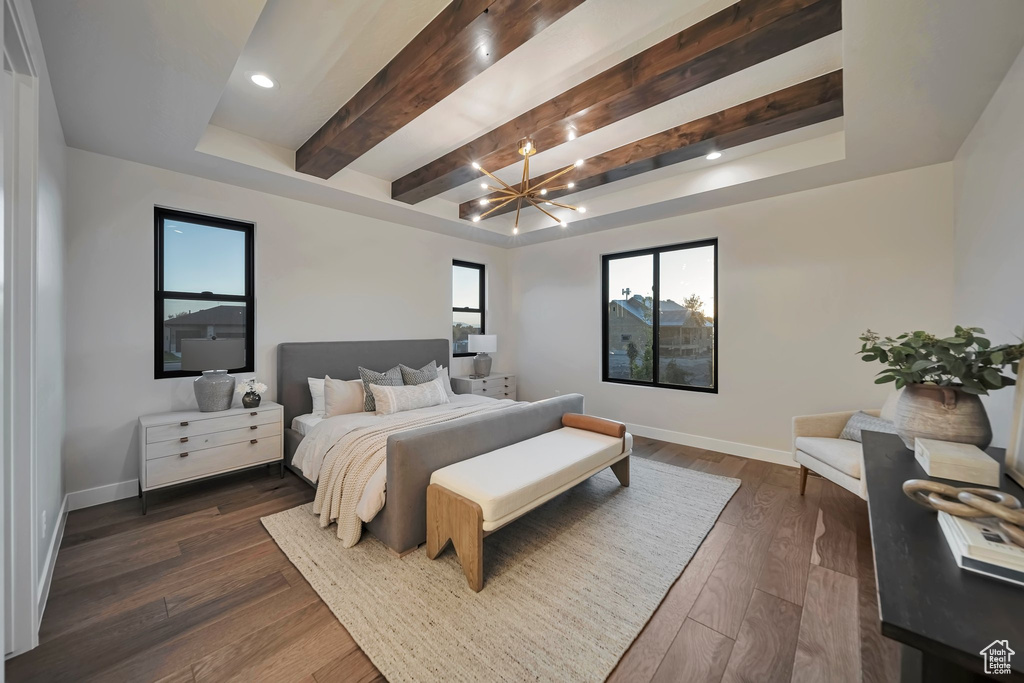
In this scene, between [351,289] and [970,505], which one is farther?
[351,289]

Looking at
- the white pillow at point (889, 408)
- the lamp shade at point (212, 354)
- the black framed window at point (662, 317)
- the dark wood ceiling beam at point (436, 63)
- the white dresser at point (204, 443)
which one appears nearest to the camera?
the dark wood ceiling beam at point (436, 63)

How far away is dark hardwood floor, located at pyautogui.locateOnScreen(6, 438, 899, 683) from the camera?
4.99ft

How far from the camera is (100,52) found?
1.80 meters

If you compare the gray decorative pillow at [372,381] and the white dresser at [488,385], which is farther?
the white dresser at [488,385]

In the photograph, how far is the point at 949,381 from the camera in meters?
1.44

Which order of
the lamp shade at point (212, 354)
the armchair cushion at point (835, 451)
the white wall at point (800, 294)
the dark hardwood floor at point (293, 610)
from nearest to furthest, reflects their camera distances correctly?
the dark hardwood floor at point (293, 610)
the armchair cushion at point (835, 451)
the white wall at point (800, 294)
the lamp shade at point (212, 354)

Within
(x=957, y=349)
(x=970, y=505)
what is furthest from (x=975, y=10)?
(x=970, y=505)

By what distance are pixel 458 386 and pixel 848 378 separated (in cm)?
401

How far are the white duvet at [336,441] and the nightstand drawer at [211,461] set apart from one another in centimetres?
A: 25

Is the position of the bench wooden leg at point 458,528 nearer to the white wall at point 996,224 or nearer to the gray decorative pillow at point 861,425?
the white wall at point 996,224

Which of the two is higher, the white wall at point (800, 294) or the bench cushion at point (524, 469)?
the white wall at point (800, 294)

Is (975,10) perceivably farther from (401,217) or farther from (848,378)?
(401,217)

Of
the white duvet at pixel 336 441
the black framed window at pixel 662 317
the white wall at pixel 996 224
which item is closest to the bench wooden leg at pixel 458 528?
the white duvet at pixel 336 441

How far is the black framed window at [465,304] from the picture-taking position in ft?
17.5
